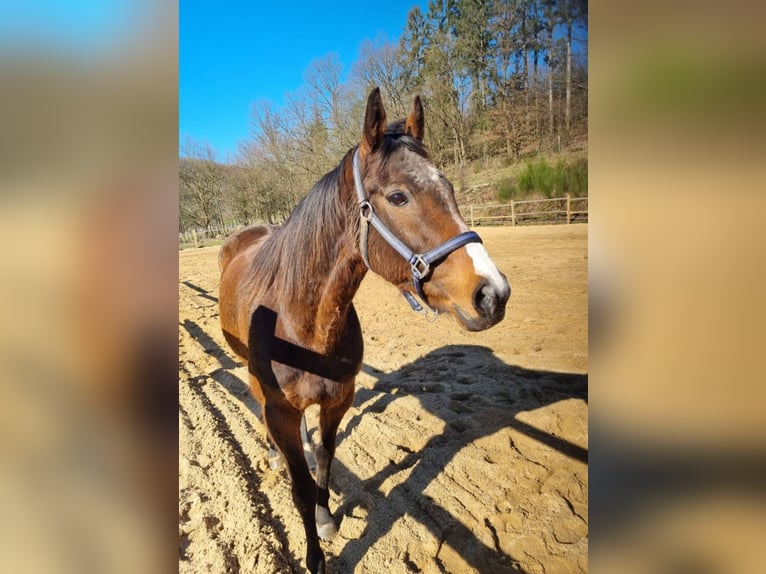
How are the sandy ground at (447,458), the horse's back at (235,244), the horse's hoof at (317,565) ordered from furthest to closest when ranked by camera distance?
the horse's back at (235,244)
the horse's hoof at (317,565)
the sandy ground at (447,458)

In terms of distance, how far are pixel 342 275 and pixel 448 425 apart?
1370 mm

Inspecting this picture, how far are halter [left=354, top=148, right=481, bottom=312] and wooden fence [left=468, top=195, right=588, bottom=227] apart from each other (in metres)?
0.18

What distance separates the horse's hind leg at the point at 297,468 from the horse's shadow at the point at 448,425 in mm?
154

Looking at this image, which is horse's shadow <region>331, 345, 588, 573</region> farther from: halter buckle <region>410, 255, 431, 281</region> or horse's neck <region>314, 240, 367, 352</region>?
horse's neck <region>314, 240, 367, 352</region>

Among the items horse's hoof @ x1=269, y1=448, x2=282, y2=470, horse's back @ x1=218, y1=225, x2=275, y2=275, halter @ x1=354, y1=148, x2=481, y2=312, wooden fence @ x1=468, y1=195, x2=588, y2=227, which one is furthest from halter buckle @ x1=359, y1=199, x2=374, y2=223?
horse's back @ x1=218, y1=225, x2=275, y2=275

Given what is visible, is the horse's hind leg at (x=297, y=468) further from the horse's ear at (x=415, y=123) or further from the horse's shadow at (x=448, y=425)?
the horse's ear at (x=415, y=123)

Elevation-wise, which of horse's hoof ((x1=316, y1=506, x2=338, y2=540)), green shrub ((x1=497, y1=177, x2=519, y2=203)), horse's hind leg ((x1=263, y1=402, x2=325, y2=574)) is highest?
green shrub ((x1=497, y1=177, x2=519, y2=203))

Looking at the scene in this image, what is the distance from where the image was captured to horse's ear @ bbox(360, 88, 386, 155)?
982 millimetres

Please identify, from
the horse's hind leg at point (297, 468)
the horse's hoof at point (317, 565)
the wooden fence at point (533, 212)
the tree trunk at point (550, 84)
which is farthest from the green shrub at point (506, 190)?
the horse's hoof at point (317, 565)

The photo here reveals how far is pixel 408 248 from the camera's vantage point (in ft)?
3.32

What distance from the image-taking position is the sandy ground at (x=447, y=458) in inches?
44.3

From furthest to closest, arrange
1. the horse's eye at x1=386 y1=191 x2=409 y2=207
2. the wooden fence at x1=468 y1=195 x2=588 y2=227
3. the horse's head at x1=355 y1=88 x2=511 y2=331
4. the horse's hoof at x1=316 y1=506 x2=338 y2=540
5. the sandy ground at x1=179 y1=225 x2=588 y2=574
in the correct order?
the horse's hoof at x1=316 y1=506 x2=338 y2=540 → the sandy ground at x1=179 y1=225 x2=588 y2=574 → the horse's eye at x1=386 y1=191 x2=409 y2=207 → the horse's head at x1=355 y1=88 x2=511 y2=331 → the wooden fence at x1=468 y1=195 x2=588 y2=227

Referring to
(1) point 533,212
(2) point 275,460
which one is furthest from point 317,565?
(1) point 533,212
